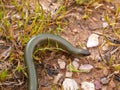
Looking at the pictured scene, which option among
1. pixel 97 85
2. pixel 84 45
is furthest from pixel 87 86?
pixel 84 45

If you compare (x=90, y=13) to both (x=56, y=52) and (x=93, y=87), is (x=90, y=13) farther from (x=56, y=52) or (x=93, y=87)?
(x=93, y=87)

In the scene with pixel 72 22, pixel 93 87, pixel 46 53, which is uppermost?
pixel 72 22

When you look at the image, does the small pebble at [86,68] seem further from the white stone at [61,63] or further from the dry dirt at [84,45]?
the white stone at [61,63]

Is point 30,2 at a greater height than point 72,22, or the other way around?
point 30,2

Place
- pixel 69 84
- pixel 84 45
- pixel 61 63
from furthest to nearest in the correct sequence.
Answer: pixel 84 45, pixel 61 63, pixel 69 84

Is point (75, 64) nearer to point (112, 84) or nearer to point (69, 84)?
point (69, 84)

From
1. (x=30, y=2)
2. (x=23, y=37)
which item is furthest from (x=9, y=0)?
(x=23, y=37)

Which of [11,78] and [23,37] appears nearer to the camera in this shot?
[11,78]
